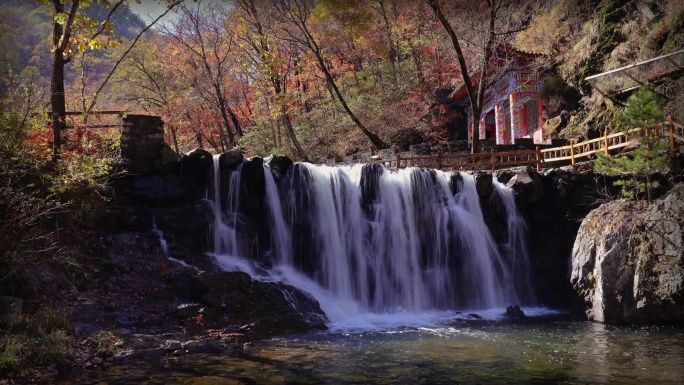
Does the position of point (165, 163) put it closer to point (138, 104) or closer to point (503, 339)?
point (503, 339)

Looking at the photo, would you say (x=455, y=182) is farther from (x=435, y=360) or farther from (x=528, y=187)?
(x=435, y=360)

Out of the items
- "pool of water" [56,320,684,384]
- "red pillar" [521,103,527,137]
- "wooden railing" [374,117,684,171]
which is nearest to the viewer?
"pool of water" [56,320,684,384]

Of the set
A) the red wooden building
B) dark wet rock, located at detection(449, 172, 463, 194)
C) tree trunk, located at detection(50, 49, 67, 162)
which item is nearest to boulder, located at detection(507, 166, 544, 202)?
dark wet rock, located at detection(449, 172, 463, 194)

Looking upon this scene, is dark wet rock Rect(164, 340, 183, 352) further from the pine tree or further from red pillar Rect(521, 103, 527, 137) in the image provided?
red pillar Rect(521, 103, 527, 137)

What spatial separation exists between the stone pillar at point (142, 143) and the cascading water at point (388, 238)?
1720mm

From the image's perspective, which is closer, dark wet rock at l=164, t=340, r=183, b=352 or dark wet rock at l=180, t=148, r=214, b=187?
dark wet rock at l=164, t=340, r=183, b=352

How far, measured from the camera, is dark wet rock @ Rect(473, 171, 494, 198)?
17.7 meters

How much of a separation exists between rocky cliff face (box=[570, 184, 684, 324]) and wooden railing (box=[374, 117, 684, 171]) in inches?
73.5

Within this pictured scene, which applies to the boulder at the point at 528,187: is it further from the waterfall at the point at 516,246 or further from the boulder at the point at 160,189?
the boulder at the point at 160,189

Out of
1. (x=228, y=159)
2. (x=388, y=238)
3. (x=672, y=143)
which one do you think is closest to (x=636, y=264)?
(x=672, y=143)

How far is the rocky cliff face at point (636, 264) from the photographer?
41.7ft

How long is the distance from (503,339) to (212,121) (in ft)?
81.9

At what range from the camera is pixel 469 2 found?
31.2m

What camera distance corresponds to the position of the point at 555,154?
65.7 feet
